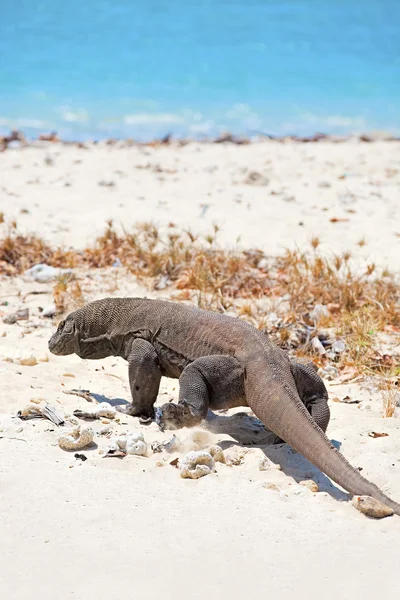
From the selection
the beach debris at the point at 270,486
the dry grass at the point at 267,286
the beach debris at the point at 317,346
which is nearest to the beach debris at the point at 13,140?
the dry grass at the point at 267,286

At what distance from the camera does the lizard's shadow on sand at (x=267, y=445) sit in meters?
4.09

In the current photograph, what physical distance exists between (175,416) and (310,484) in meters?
1.05

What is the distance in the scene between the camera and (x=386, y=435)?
469cm

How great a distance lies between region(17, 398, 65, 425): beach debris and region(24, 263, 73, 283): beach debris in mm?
3768

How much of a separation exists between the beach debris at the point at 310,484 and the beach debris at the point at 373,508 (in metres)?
0.40

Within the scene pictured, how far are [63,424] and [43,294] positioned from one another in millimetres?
3814

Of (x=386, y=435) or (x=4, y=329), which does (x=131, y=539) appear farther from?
(x=4, y=329)

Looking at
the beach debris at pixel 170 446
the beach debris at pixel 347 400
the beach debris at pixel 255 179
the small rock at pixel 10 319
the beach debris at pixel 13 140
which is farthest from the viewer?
the beach debris at pixel 13 140

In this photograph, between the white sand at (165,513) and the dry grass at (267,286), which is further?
the dry grass at (267,286)

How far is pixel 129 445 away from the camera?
4320 millimetres

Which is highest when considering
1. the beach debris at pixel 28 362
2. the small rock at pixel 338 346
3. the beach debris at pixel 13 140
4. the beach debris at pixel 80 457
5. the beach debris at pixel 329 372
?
the beach debris at pixel 13 140

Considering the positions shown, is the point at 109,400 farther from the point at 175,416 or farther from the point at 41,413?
the point at 175,416

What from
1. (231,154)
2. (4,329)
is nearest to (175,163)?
(231,154)

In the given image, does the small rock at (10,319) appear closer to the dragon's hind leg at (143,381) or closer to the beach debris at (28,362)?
the beach debris at (28,362)
